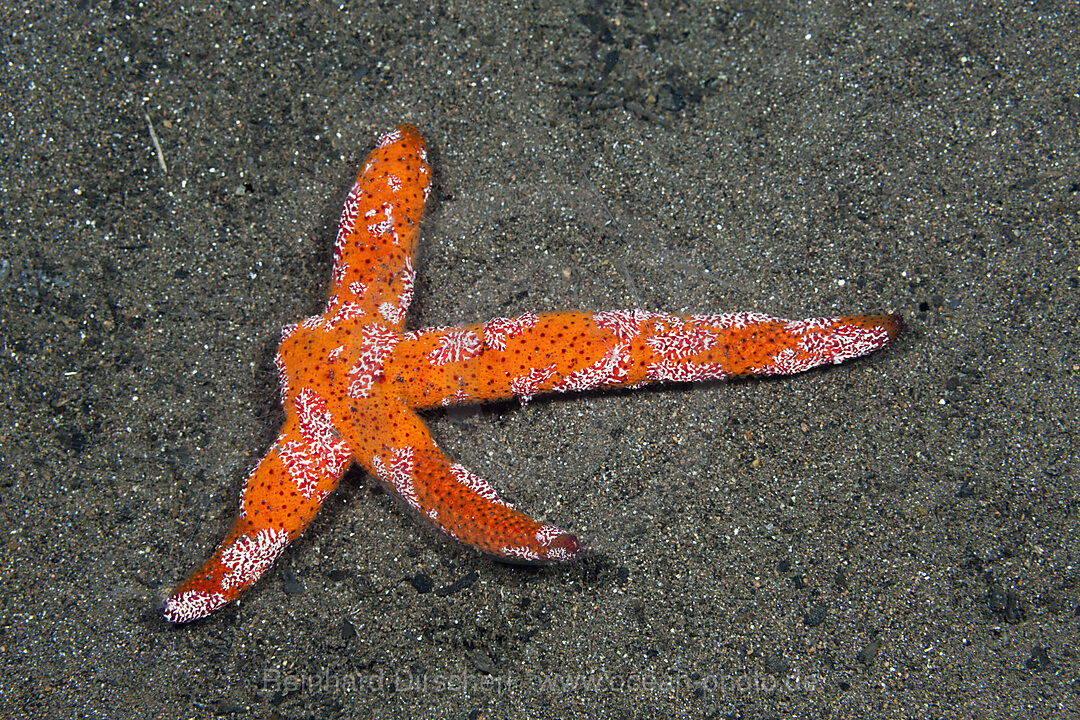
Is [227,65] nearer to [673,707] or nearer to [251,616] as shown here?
[251,616]

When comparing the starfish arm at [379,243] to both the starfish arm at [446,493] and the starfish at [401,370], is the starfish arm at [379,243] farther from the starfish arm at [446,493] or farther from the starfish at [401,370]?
the starfish arm at [446,493]

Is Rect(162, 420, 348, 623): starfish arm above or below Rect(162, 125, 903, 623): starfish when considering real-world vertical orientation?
below

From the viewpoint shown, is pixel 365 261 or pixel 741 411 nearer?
pixel 365 261

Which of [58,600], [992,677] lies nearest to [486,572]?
[58,600]

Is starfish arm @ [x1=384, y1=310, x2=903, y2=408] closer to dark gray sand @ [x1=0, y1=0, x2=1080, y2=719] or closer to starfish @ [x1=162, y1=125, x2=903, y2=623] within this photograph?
starfish @ [x1=162, y1=125, x2=903, y2=623]

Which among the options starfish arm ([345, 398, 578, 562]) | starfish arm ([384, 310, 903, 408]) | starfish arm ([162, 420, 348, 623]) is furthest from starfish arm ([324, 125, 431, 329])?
starfish arm ([162, 420, 348, 623])

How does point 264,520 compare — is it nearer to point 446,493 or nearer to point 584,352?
point 446,493
